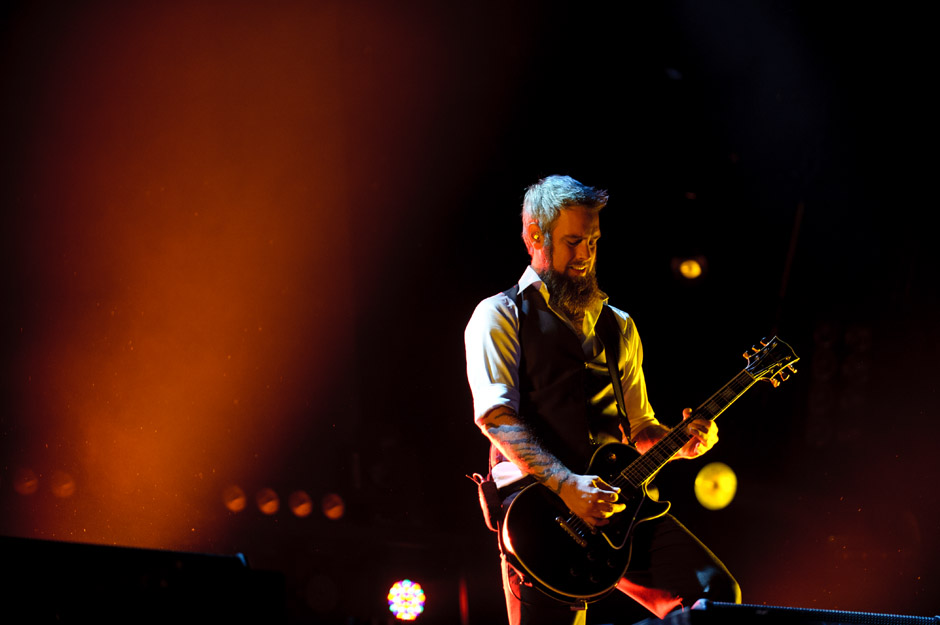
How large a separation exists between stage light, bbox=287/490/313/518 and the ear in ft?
7.80

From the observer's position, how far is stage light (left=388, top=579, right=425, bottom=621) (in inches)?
183

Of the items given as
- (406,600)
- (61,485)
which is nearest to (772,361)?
(406,600)

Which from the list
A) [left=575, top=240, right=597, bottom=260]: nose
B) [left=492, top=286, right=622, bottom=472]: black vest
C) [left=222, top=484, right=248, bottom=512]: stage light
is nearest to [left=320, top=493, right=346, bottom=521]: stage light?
[left=222, top=484, right=248, bottom=512]: stage light

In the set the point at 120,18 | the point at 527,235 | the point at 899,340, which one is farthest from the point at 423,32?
the point at 899,340

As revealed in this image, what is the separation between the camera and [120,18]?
441cm

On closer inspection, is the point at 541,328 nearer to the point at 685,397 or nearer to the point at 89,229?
the point at 685,397

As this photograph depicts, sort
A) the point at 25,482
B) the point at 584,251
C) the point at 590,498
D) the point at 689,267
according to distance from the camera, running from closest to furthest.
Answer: the point at 590,498, the point at 584,251, the point at 25,482, the point at 689,267

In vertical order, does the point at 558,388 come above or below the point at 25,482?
above

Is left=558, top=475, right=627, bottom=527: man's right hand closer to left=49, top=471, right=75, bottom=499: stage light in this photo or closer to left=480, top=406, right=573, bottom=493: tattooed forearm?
left=480, top=406, right=573, bottom=493: tattooed forearm

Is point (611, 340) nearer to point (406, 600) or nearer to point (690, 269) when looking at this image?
point (690, 269)

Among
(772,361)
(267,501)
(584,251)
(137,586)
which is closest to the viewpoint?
(137,586)

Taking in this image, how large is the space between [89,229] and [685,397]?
3.62 m

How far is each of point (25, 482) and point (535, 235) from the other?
309 cm

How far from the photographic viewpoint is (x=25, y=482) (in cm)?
431
